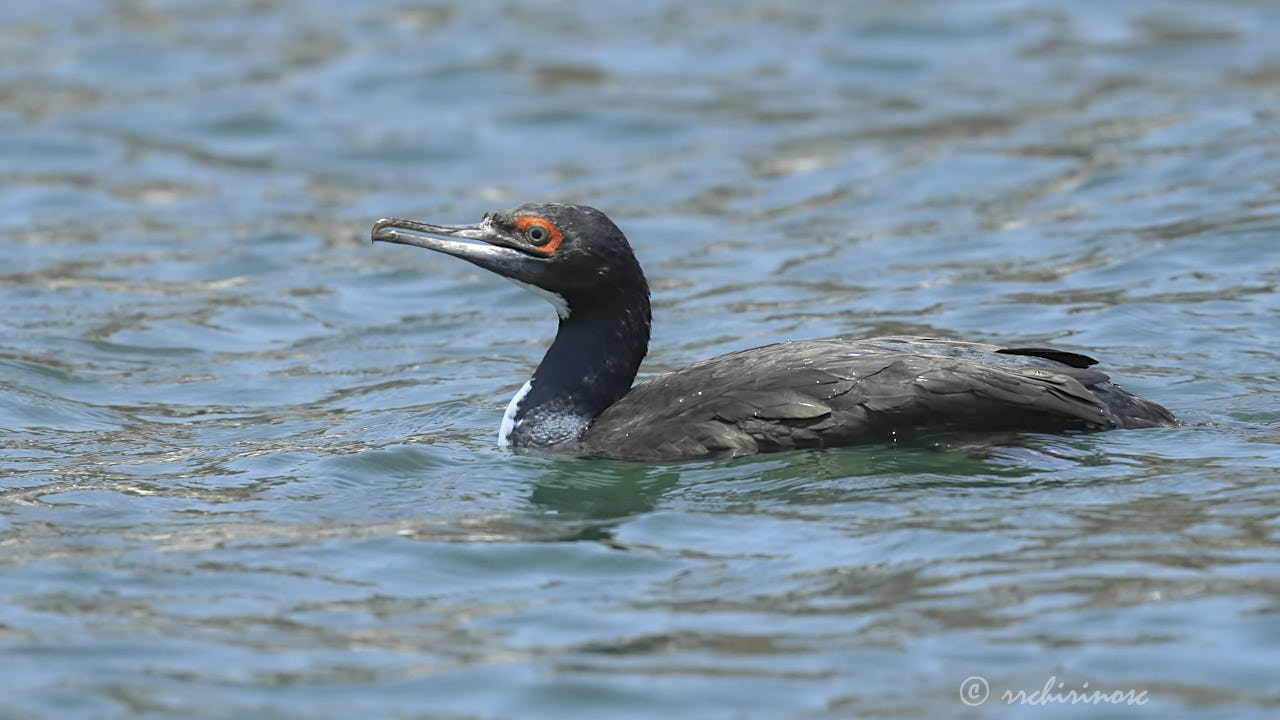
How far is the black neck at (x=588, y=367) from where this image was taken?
8.95m

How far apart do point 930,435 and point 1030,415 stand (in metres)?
0.43

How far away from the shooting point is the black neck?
895cm

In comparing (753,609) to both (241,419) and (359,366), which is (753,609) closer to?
(241,419)

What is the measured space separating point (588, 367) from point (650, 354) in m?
2.56

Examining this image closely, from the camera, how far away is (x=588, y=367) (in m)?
9.00

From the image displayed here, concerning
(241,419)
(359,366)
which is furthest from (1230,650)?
(359,366)

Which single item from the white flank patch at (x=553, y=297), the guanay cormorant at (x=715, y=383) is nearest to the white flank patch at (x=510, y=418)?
the guanay cormorant at (x=715, y=383)

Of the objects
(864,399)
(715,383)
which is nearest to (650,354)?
(715,383)

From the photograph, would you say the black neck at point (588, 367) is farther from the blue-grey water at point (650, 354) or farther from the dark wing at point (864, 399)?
the dark wing at point (864, 399)

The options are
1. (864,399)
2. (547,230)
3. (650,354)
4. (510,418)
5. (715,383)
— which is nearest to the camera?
(864,399)

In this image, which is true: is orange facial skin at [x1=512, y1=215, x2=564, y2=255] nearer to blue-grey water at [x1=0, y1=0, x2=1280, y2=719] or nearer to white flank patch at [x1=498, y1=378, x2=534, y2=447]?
white flank patch at [x1=498, y1=378, x2=534, y2=447]

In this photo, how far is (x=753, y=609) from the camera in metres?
6.49

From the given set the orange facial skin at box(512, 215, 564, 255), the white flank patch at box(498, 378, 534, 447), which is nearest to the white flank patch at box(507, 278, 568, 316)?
the orange facial skin at box(512, 215, 564, 255)

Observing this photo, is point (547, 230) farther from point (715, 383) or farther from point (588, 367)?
point (715, 383)
